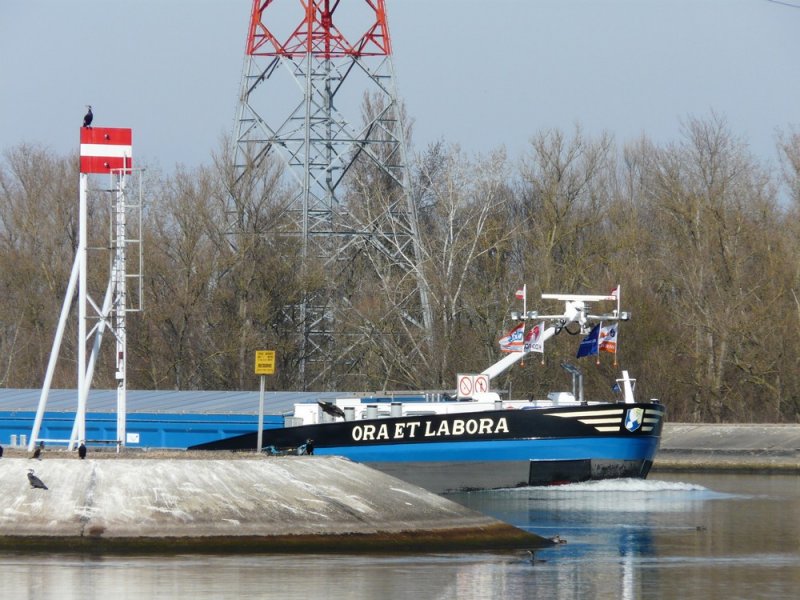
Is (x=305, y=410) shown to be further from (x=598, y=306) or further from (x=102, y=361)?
(x=102, y=361)

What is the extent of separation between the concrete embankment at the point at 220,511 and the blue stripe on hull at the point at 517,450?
10.8m

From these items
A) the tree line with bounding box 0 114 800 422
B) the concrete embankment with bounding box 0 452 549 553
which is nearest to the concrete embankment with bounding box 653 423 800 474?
the tree line with bounding box 0 114 800 422

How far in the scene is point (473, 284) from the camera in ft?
191

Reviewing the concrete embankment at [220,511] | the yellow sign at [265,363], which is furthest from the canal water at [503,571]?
the yellow sign at [265,363]

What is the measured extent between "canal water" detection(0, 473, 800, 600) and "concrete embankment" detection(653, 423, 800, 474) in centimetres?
1716

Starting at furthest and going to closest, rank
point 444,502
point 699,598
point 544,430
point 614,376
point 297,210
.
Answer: point 297,210, point 614,376, point 544,430, point 444,502, point 699,598

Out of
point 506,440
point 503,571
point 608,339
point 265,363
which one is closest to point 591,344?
point 608,339

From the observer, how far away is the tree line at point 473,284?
5516 centimetres

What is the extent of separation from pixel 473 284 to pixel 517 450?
871 inches

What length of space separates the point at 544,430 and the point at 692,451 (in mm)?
14584

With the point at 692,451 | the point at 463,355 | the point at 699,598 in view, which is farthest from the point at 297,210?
the point at 699,598

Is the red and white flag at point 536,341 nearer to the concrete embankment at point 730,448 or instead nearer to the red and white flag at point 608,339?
the red and white flag at point 608,339

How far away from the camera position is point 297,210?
2394 inches

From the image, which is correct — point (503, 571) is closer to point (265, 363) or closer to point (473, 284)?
point (265, 363)
